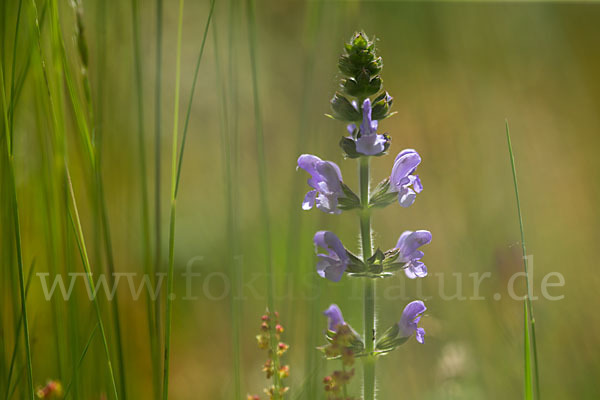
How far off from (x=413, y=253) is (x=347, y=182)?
1998 mm

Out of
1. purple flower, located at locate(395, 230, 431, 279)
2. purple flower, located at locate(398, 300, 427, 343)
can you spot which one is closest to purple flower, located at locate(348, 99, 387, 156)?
purple flower, located at locate(395, 230, 431, 279)

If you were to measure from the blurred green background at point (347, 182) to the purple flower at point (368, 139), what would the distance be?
0.38 m

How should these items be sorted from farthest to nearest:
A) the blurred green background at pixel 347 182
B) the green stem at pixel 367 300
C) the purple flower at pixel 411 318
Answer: the blurred green background at pixel 347 182 → the purple flower at pixel 411 318 → the green stem at pixel 367 300

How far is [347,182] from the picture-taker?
11.3 ft

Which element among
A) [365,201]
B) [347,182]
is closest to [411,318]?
[365,201]

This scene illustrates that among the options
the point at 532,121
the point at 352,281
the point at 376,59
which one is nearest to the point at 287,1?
the point at 532,121

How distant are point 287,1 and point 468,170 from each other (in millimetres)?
2376

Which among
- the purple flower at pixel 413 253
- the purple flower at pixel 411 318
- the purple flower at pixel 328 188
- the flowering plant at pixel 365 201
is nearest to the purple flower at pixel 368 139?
the flowering plant at pixel 365 201

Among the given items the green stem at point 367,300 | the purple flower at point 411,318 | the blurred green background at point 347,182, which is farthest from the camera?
the blurred green background at point 347,182

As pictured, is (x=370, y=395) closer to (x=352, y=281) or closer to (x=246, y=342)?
(x=352, y=281)

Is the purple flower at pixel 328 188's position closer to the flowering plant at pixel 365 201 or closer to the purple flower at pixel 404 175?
the flowering plant at pixel 365 201

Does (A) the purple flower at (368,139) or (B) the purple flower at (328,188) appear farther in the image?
(B) the purple flower at (328,188)

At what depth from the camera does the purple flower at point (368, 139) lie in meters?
1.32

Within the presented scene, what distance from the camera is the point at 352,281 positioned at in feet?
8.10
